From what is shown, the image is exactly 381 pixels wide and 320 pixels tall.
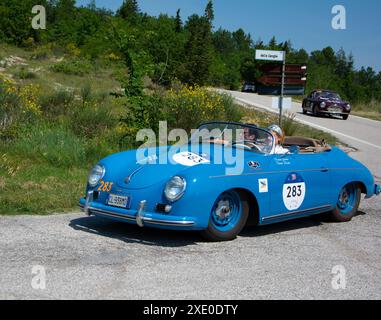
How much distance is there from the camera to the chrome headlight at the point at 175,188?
237 inches

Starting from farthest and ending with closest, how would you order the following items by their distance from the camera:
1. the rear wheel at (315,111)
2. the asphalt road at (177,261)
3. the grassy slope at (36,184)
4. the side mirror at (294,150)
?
1. the rear wheel at (315,111)
2. the grassy slope at (36,184)
3. the side mirror at (294,150)
4. the asphalt road at (177,261)

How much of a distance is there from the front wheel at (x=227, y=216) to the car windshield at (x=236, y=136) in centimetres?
88

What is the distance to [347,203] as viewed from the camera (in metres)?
8.23

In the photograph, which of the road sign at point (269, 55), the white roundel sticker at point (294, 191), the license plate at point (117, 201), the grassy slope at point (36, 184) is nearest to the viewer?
the license plate at point (117, 201)

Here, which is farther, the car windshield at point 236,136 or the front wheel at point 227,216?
the car windshield at point 236,136

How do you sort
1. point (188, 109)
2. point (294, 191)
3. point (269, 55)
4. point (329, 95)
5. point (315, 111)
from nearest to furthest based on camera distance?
point (294, 191), point (269, 55), point (188, 109), point (315, 111), point (329, 95)

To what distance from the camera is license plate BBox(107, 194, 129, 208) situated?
6.32 meters

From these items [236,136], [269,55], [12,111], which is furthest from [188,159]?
[269,55]

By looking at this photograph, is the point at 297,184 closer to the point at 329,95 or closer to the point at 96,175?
the point at 96,175

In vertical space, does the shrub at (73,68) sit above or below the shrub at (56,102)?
above

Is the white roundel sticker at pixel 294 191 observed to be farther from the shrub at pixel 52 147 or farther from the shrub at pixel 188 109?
the shrub at pixel 188 109

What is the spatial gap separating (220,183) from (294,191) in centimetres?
129

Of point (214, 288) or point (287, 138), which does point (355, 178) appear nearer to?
point (287, 138)

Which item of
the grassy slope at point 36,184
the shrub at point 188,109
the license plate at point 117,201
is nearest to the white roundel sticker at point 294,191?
the license plate at point 117,201
